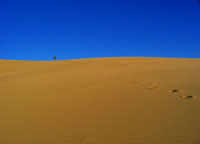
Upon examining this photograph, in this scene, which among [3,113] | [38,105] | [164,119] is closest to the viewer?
[164,119]

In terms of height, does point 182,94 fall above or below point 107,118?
above

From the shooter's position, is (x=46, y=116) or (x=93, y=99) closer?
(x=46, y=116)

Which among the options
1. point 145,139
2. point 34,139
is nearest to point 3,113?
point 34,139

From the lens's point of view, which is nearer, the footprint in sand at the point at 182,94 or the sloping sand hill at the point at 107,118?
the sloping sand hill at the point at 107,118

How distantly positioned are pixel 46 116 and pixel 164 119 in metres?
2.37

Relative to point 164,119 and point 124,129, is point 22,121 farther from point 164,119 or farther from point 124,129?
point 164,119

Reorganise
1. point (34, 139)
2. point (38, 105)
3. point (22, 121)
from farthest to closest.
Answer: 1. point (38, 105)
2. point (22, 121)
3. point (34, 139)

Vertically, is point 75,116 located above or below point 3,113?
below

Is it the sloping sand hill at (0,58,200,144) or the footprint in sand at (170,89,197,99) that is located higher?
the footprint in sand at (170,89,197,99)

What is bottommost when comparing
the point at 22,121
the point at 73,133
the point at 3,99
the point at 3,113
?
the point at 73,133

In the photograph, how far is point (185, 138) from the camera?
2.09m

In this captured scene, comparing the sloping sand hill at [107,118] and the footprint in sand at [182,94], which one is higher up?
the footprint in sand at [182,94]

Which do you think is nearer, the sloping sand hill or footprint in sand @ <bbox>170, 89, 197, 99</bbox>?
the sloping sand hill

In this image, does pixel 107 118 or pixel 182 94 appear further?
pixel 182 94
